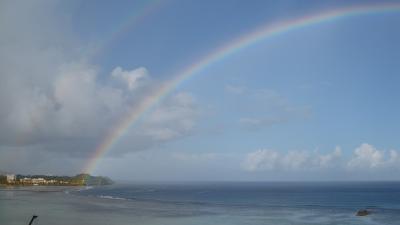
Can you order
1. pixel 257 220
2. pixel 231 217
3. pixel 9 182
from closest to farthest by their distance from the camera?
1. pixel 257 220
2. pixel 231 217
3. pixel 9 182

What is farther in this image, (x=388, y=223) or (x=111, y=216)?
(x=111, y=216)

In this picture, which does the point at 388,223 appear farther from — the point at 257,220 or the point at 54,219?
the point at 54,219

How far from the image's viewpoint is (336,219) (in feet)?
198

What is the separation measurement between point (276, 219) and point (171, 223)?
45.0 ft

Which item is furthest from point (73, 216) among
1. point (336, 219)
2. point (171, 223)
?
point (336, 219)

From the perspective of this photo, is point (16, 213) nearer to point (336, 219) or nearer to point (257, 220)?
point (257, 220)

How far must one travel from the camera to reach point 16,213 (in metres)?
59.7

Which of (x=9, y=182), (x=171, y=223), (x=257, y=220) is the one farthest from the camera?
(x=9, y=182)

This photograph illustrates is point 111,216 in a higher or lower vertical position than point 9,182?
lower

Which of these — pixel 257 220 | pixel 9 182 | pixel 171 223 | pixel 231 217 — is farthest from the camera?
pixel 9 182

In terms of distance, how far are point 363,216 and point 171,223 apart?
2801cm

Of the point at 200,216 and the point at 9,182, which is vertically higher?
the point at 9,182

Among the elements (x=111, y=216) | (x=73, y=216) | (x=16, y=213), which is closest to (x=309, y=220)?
(x=111, y=216)

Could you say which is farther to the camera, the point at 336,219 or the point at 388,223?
the point at 336,219
